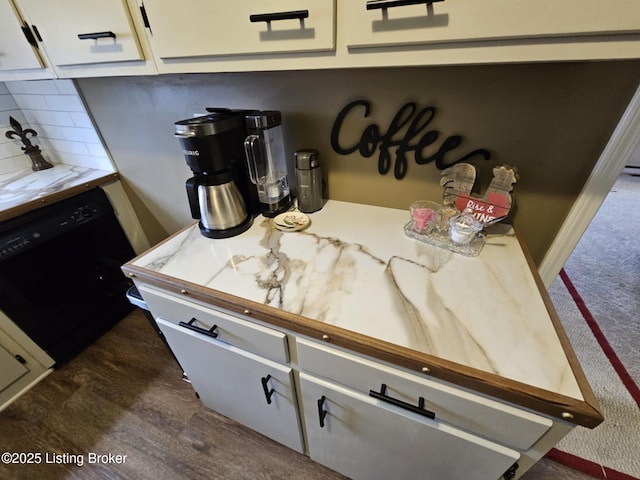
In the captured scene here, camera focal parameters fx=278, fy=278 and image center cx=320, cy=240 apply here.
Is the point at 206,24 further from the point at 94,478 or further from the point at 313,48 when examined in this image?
the point at 94,478

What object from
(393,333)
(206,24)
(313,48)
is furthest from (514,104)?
(206,24)

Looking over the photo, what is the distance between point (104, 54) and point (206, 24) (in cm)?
38

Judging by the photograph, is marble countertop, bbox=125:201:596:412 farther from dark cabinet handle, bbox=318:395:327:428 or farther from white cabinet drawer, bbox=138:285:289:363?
dark cabinet handle, bbox=318:395:327:428

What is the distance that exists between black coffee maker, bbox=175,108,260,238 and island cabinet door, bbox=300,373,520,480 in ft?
1.81

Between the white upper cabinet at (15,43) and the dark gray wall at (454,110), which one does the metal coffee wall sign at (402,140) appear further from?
the white upper cabinet at (15,43)

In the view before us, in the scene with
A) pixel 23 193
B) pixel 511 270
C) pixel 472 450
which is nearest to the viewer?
pixel 472 450

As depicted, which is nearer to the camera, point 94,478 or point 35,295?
point 94,478

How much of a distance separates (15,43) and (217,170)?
0.80m

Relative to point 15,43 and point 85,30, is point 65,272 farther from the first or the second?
point 85,30

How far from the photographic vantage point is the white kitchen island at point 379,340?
1.79 ft

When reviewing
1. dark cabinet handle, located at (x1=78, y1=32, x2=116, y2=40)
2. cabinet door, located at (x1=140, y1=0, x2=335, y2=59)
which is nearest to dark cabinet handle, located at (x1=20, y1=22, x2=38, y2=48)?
dark cabinet handle, located at (x1=78, y1=32, x2=116, y2=40)

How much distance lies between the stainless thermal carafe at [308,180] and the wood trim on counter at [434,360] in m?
0.47

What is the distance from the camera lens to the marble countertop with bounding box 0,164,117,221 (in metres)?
1.24

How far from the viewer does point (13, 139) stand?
1.58 meters
